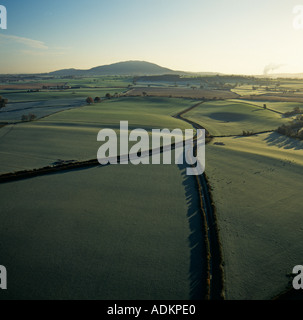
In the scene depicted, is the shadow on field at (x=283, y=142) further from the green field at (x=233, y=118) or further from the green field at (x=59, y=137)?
the green field at (x=59, y=137)

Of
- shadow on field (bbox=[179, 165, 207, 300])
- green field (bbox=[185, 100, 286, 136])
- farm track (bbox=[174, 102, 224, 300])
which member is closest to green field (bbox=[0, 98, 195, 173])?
green field (bbox=[185, 100, 286, 136])

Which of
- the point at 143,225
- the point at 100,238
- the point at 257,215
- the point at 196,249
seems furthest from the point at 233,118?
the point at 100,238

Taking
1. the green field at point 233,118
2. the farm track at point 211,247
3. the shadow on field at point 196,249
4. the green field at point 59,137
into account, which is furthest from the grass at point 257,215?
the green field at point 59,137

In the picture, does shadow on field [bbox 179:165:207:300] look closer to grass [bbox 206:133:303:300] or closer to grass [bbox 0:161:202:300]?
grass [bbox 0:161:202:300]

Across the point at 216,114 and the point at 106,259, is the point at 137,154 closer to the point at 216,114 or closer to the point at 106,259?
the point at 106,259
